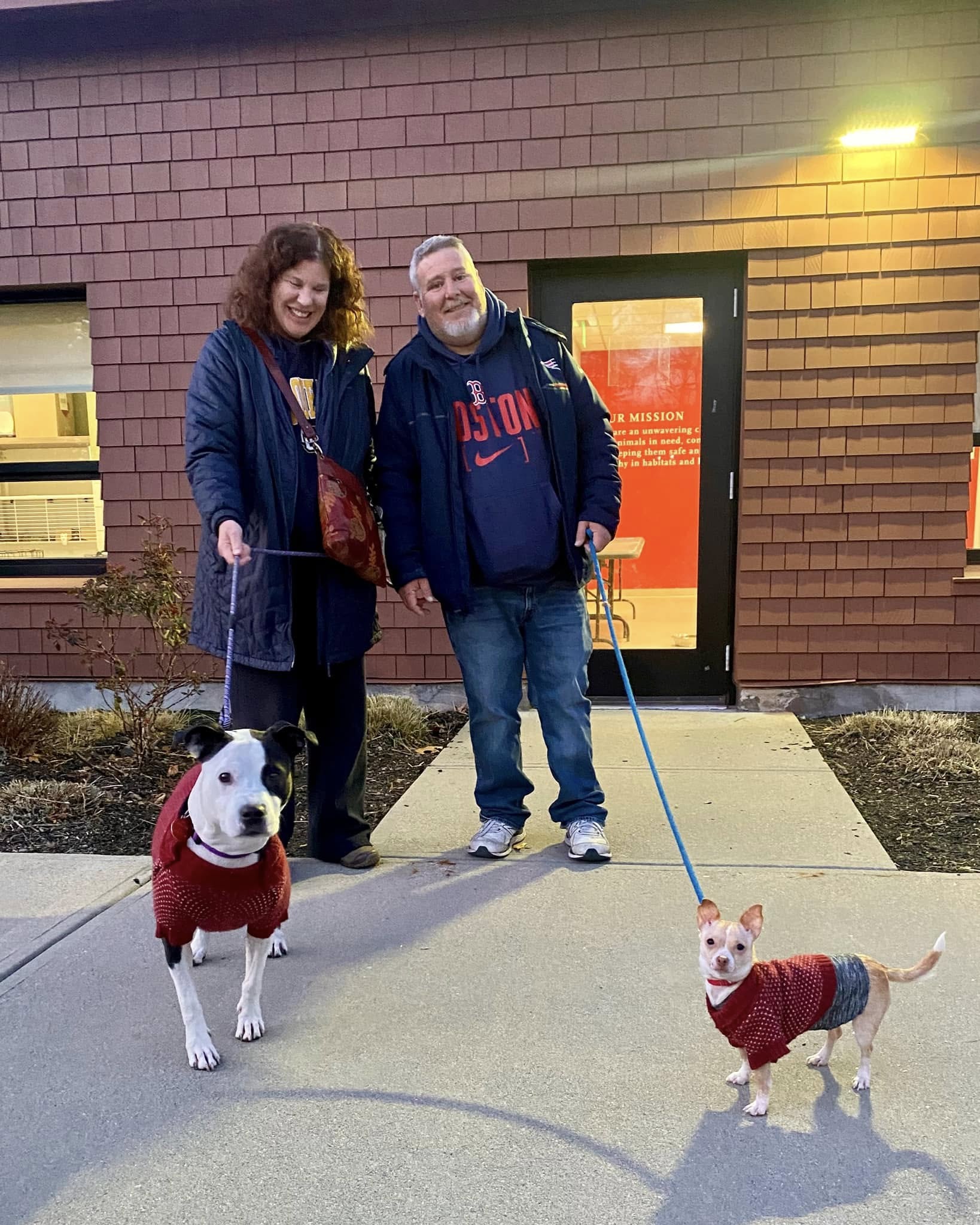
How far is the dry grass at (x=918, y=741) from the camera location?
4.30m

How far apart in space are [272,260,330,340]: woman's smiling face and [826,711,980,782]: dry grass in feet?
10.6

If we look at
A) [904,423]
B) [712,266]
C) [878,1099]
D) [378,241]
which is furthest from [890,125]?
[878,1099]

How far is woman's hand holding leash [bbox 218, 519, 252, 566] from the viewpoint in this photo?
2.62 metres

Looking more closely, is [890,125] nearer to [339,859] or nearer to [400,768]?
[400,768]

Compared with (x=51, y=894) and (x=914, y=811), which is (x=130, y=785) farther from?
(x=914, y=811)

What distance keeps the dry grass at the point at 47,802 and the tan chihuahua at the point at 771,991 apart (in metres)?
2.99

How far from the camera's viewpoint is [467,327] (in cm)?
312

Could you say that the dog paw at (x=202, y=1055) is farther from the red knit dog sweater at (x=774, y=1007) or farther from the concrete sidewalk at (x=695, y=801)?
the concrete sidewalk at (x=695, y=801)

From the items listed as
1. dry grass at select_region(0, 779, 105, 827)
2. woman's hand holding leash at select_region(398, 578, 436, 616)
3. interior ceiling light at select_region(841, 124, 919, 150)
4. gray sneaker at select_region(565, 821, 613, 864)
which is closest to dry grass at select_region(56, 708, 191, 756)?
dry grass at select_region(0, 779, 105, 827)

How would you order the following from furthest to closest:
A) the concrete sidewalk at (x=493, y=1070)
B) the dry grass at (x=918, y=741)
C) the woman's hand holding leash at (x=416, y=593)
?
the dry grass at (x=918, y=741), the woman's hand holding leash at (x=416, y=593), the concrete sidewalk at (x=493, y=1070)

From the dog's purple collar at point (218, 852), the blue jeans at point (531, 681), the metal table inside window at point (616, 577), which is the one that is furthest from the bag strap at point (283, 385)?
the metal table inside window at point (616, 577)

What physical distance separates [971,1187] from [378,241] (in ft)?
17.2

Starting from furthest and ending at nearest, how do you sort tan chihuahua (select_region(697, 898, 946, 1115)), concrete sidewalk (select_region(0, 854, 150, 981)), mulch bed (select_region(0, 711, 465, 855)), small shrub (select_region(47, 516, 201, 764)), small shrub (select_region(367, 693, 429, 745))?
small shrub (select_region(367, 693, 429, 745)) → small shrub (select_region(47, 516, 201, 764)) → mulch bed (select_region(0, 711, 465, 855)) → concrete sidewalk (select_region(0, 854, 150, 981)) → tan chihuahua (select_region(697, 898, 946, 1115))

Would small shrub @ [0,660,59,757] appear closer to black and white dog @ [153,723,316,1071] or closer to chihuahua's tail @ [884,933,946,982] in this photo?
black and white dog @ [153,723,316,1071]
